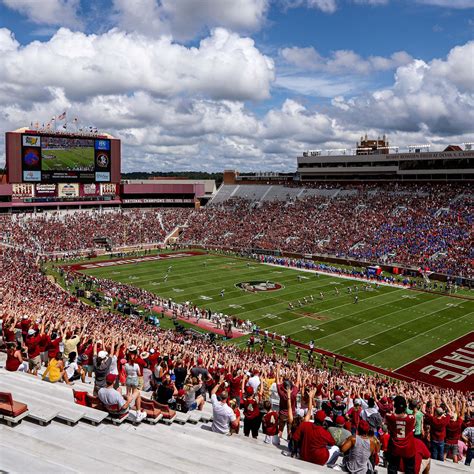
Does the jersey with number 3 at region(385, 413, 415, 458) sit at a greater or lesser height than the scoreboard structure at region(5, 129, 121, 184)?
lesser

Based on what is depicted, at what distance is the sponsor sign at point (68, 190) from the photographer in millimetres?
60531

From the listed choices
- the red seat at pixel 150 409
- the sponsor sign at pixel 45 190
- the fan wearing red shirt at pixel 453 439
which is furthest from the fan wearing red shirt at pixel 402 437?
→ the sponsor sign at pixel 45 190

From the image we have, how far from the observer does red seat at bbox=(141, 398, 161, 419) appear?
8.13 metres

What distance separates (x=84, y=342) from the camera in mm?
12406

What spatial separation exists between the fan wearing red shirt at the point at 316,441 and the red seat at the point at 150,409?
8.80 ft

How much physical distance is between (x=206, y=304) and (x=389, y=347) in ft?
41.4

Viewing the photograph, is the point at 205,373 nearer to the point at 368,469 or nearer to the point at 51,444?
the point at 51,444

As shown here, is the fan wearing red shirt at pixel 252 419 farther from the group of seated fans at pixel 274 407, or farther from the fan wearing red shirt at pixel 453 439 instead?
the fan wearing red shirt at pixel 453 439

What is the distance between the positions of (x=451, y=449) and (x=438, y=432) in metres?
0.64

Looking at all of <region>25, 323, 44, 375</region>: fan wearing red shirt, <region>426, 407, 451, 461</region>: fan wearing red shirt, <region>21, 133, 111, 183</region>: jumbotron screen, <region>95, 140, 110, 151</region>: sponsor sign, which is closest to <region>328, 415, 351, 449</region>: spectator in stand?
<region>426, 407, 451, 461</region>: fan wearing red shirt

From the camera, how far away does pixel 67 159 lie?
58938 millimetres

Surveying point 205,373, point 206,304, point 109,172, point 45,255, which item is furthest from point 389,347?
point 109,172

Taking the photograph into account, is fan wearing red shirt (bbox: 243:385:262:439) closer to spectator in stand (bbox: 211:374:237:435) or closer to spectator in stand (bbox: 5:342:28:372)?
spectator in stand (bbox: 211:374:237:435)

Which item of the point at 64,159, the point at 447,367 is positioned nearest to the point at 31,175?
the point at 64,159
